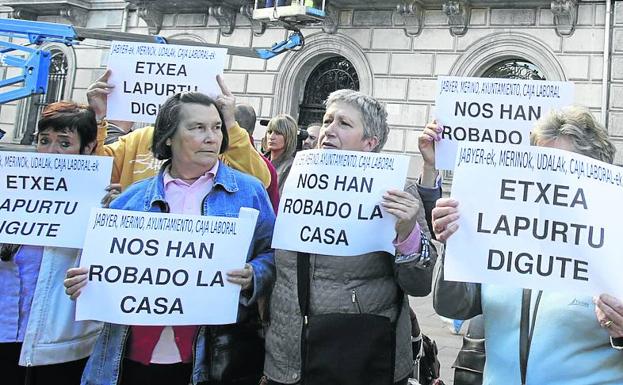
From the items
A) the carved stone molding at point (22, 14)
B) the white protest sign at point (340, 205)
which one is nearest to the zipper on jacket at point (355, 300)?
the white protest sign at point (340, 205)

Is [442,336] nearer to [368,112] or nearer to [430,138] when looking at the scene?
[430,138]

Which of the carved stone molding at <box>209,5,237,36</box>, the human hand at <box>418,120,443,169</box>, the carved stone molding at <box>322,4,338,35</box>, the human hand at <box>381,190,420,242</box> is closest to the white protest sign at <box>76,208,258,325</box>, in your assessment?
the human hand at <box>381,190,420,242</box>

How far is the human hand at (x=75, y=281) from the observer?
7.45ft

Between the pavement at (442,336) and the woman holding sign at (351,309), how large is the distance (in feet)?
9.41

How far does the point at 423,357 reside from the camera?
12.5 feet

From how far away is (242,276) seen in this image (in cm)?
234

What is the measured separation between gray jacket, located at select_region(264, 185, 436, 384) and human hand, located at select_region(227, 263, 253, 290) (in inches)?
6.4

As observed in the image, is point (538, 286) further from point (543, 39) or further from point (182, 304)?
point (543, 39)

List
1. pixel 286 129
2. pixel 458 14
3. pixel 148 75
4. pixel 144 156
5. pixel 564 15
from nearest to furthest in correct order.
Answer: pixel 144 156 → pixel 148 75 → pixel 286 129 → pixel 564 15 → pixel 458 14

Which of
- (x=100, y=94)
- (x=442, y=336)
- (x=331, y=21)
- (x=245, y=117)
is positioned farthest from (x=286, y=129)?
(x=331, y=21)

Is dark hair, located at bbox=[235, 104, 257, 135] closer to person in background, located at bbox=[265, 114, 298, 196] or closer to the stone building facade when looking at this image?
person in background, located at bbox=[265, 114, 298, 196]

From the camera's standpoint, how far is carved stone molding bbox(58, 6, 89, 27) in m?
15.6

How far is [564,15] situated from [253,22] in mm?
6446

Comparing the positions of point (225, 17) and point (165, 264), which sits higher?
point (225, 17)
